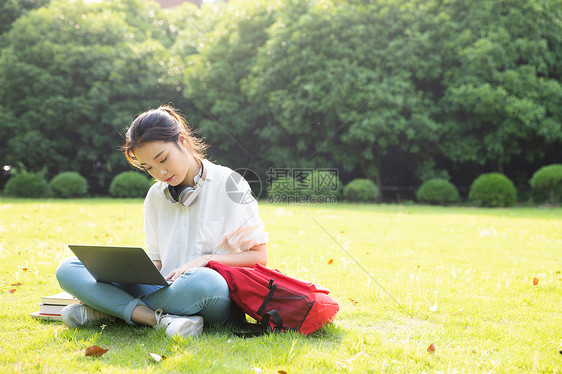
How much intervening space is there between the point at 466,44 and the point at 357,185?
6.12 meters

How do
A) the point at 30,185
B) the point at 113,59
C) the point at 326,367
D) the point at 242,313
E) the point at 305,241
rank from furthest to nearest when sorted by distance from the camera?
the point at 113,59 < the point at 30,185 < the point at 305,241 < the point at 242,313 < the point at 326,367

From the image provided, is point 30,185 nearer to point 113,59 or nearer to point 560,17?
point 113,59

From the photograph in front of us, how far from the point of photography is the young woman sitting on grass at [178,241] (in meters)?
2.58

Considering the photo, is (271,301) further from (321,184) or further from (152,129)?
(321,184)

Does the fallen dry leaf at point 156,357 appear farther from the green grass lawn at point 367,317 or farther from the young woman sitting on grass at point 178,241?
the young woman sitting on grass at point 178,241

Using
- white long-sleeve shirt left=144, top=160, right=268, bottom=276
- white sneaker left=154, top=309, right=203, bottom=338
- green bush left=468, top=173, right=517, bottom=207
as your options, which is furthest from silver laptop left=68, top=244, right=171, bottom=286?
green bush left=468, top=173, right=517, bottom=207

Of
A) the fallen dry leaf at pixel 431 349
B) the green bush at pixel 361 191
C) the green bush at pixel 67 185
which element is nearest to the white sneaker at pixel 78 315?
the fallen dry leaf at pixel 431 349

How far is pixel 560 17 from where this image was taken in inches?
607

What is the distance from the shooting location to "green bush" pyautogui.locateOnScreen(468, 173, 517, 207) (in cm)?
1434

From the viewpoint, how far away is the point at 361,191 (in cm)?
1572

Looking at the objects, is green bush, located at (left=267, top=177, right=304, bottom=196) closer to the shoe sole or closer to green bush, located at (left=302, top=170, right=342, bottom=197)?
green bush, located at (left=302, top=170, right=342, bottom=197)

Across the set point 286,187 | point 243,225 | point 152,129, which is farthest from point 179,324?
point 286,187

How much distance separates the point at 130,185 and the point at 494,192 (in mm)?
12249

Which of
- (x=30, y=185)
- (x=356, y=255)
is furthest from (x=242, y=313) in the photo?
(x=30, y=185)
